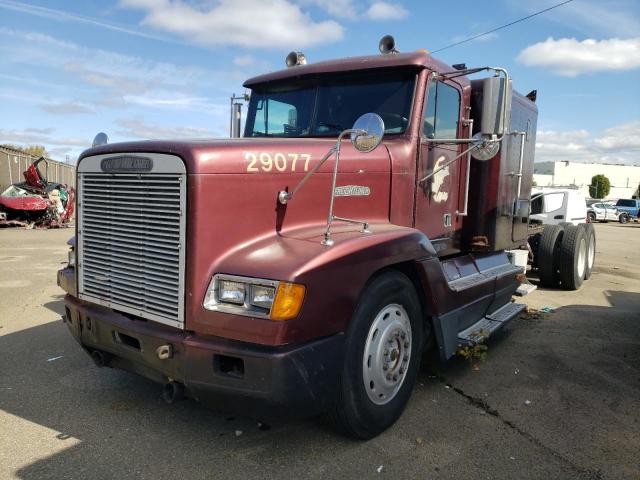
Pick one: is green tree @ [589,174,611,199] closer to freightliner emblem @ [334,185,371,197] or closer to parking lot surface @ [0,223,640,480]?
parking lot surface @ [0,223,640,480]

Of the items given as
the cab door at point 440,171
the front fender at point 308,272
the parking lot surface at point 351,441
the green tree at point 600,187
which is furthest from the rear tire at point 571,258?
the green tree at point 600,187

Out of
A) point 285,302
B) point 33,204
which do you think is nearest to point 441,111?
point 285,302

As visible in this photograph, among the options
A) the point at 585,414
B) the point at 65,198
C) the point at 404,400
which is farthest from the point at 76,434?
the point at 65,198

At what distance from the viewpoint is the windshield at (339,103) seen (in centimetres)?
412

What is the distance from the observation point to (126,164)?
3.00 metres

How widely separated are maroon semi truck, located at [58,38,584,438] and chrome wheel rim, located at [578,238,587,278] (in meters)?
5.04

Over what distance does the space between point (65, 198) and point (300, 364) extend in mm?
20194

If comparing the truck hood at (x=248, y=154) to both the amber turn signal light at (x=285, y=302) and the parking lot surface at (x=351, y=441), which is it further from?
the parking lot surface at (x=351, y=441)

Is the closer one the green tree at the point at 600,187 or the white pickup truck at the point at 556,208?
the white pickup truck at the point at 556,208

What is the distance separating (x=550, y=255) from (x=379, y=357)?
243 inches

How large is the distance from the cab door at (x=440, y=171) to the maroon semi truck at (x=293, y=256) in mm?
26

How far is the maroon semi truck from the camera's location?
8.64 ft

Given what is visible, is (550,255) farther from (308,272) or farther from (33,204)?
(33,204)

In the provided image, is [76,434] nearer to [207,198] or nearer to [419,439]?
[207,198]
